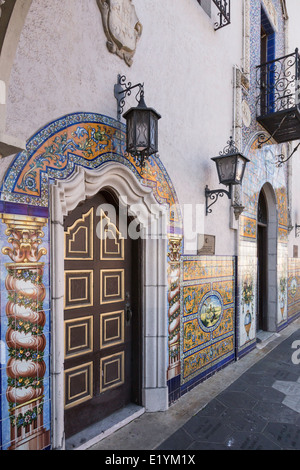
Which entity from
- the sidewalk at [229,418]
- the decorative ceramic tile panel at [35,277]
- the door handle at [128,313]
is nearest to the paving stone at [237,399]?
the sidewalk at [229,418]

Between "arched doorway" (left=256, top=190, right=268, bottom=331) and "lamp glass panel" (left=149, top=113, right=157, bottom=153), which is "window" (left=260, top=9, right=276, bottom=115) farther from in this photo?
"lamp glass panel" (left=149, top=113, right=157, bottom=153)

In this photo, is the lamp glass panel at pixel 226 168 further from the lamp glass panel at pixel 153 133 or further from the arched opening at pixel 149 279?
the lamp glass panel at pixel 153 133

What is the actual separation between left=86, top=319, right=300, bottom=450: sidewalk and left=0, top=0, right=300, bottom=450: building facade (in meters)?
0.24

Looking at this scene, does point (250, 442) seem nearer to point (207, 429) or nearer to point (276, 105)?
point (207, 429)

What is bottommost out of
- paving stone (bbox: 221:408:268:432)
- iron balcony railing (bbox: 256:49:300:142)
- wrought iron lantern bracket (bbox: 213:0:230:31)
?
paving stone (bbox: 221:408:268:432)

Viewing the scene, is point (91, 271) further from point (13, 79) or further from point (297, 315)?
point (297, 315)

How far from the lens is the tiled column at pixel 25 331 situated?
220 centimetres

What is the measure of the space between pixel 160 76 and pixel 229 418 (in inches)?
157

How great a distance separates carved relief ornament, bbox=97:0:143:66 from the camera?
2.94m

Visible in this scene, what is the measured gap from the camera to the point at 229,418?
3.34 meters

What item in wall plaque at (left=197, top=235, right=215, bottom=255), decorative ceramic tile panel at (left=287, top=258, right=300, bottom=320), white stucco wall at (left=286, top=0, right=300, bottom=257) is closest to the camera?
wall plaque at (left=197, top=235, right=215, bottom=255)

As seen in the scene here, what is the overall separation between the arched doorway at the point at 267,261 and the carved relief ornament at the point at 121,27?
4.91m

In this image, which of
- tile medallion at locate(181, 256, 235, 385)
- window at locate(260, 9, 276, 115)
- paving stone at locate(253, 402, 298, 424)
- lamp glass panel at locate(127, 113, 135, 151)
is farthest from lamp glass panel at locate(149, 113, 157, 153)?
window at locate(260, 9, 276, 115)

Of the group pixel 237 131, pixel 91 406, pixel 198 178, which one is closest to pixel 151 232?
pixel 198 178
